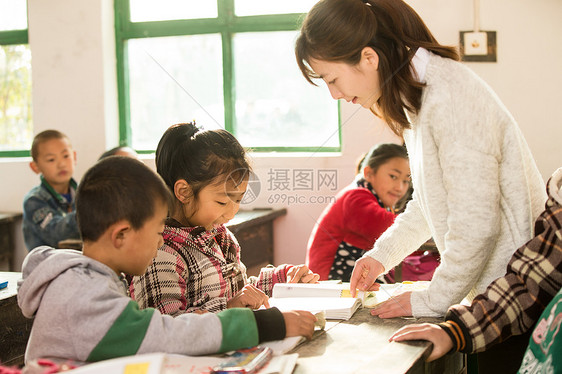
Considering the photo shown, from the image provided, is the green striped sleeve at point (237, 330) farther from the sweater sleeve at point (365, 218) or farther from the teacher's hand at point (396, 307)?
the sweater sleeve at point (365, 218)

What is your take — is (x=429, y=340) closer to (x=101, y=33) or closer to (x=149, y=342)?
(x=149, y=342)

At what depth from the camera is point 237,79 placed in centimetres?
389

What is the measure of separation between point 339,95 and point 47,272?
0.76 meters

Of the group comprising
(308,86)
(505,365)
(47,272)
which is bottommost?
(505,365)

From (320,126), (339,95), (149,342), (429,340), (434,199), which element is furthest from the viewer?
(320,126)

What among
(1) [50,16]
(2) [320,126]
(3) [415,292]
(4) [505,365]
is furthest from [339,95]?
(1) [50,16]

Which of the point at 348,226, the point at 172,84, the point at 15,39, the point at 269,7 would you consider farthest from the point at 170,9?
the point at 348,226

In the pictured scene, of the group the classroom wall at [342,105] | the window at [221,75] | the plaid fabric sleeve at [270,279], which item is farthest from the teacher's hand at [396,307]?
the window at [221,75]

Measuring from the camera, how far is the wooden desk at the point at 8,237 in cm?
398

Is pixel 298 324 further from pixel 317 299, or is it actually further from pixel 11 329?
pixel 11 329

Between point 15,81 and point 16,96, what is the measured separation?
10cm

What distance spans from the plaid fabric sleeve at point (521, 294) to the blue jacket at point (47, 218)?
8.16ft

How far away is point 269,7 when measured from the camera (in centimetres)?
379

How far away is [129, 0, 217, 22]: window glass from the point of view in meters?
3.87
